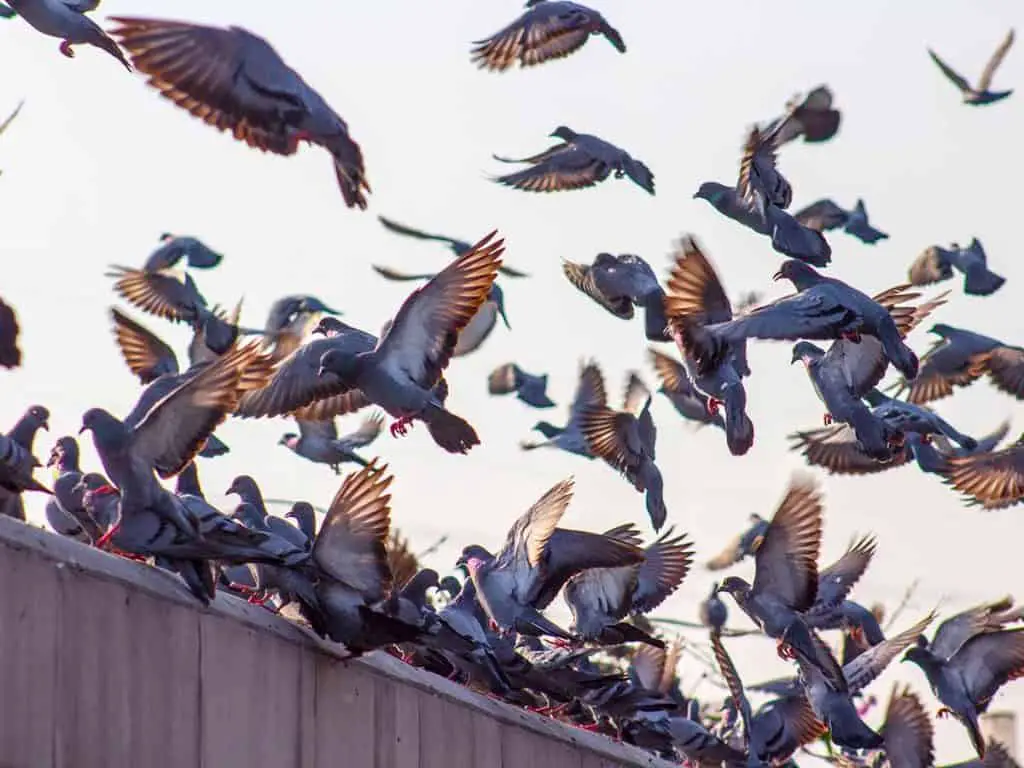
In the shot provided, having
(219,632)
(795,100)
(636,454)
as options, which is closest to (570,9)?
(795,100)

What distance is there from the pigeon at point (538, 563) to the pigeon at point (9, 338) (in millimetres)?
3288

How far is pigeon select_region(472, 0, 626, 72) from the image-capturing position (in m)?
18.9

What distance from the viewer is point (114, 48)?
14.3 metres

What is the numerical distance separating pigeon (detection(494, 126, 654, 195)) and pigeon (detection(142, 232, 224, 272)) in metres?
2.70

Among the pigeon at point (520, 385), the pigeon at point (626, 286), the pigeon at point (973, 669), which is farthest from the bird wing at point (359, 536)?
the pigeon at point (520, 385)

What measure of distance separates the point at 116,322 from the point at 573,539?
4.50 meters

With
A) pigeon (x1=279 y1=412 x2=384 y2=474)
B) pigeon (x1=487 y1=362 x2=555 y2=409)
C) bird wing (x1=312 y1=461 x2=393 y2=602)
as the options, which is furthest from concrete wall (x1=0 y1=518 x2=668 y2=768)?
pigeon (x1=487 y1=362 x2=555 y2=409)

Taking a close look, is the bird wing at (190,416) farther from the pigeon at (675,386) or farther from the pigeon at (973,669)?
the pigeon at (675,386)

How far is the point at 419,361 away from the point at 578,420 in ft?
21.9

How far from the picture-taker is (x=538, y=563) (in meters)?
16.3

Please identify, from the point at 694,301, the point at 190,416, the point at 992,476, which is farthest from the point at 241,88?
the point at 992,476

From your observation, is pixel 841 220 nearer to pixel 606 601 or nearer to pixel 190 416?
pixel 606 601

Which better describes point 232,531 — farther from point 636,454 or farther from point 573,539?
point 636,454

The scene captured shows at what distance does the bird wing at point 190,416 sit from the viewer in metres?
12.2
